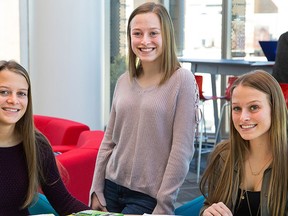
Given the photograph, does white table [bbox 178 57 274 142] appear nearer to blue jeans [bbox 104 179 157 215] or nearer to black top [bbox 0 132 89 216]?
blue jeans [bbox 104 179 157 215]

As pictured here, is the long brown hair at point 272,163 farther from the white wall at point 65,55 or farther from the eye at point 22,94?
the white wall at point 65,55

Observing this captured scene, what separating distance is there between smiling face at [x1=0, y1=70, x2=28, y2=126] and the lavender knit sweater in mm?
445

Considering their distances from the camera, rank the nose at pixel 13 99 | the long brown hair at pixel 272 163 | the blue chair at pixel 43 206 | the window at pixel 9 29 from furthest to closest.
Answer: the window at pixel 9 29 < the blue chair at pixel 43 206 < the nose at pixel 13 99 < the long brown hair at pixel 272 163

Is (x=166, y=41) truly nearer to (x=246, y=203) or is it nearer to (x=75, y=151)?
(x=246, y=203)

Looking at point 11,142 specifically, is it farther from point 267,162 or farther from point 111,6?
point 111,6

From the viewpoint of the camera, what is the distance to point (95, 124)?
662 cm

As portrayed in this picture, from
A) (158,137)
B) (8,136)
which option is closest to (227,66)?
(158,137)

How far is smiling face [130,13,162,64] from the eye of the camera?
246 cm

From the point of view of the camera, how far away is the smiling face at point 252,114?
219cm

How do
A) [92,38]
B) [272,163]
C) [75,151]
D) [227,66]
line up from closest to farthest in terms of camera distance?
[272,163] → [75,151] → [227,66] → [92,38]

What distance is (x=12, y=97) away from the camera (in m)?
2.30

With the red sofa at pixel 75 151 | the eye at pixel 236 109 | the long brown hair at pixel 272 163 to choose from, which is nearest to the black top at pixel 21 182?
the red sofa at pixel 75 151

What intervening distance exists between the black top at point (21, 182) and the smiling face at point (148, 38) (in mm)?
598

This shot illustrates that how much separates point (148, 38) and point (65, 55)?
12.7 ft
